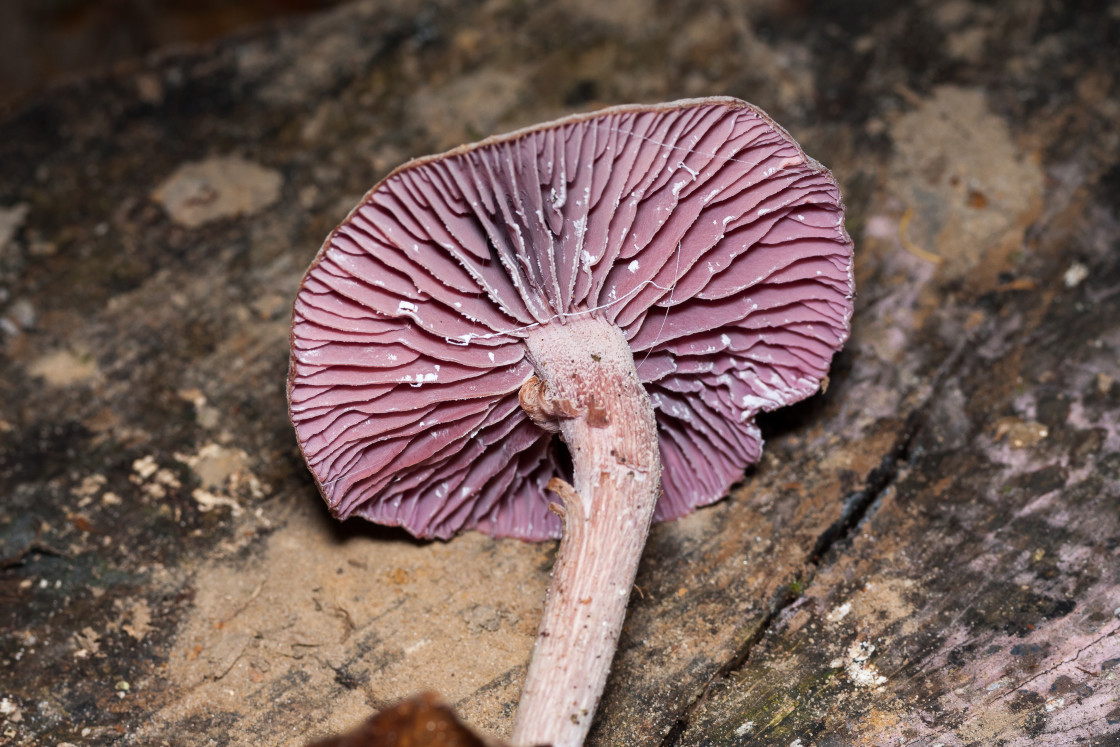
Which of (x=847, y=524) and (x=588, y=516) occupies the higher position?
(x=588, y=516)

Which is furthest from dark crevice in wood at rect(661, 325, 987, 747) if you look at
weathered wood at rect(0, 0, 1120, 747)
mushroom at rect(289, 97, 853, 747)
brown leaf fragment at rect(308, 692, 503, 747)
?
brown leaf fragment at rect(308, 692, 503, 747)

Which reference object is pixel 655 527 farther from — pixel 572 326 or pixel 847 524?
pixel 572 326

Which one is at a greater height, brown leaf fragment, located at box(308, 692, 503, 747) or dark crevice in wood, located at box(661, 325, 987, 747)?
brown leaf fragment, located at box(308, 692, 503, 747)

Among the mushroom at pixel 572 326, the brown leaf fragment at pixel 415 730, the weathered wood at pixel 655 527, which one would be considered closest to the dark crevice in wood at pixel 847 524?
the weathered wood at pixel 655 527

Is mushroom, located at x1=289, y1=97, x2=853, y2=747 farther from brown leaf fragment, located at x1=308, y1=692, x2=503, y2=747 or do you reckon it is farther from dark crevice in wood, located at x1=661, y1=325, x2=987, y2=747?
brown leaf fragment, located at x1=308, y1=692, x2=503, y2=747

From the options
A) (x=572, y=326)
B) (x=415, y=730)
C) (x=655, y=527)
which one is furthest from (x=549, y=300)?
(x=415, y=730)

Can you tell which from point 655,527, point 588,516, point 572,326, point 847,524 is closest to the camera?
point 588,516

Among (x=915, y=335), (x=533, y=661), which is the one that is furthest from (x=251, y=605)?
(x=915, y=335)
